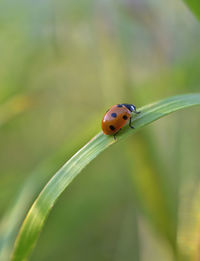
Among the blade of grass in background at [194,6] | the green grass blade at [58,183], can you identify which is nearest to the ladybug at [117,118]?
the green grass blade at [58,183]

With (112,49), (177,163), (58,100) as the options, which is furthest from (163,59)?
(58,100)

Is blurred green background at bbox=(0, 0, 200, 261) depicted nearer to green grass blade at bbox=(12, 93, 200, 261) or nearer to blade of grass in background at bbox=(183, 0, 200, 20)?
green grass blade at bbox=(12, 93, 200, 261)

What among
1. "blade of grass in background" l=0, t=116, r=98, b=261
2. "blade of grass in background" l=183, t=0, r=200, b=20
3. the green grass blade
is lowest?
the green grass blade

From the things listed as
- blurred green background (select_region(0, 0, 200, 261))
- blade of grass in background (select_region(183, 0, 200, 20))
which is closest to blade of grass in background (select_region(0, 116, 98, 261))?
blurred green background (select_region(0, 0, 200, 261))

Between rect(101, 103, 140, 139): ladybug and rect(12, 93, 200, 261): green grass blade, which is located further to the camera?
rect(101, 103, 140, 139): ladybug

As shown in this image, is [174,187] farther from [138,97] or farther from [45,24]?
[45,24]

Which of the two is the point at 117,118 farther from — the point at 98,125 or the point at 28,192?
the point at 28,192
